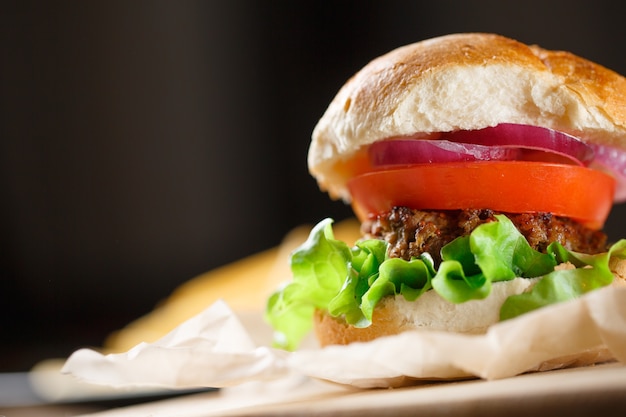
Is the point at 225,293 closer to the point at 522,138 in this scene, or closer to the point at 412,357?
the point at 522,138

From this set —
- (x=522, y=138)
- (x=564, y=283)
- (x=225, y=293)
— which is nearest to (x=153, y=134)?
(x=225, y=293)

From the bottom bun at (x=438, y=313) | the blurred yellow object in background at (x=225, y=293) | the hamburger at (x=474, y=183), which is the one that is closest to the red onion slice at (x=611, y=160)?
the hamburger at (x=474, y=183)

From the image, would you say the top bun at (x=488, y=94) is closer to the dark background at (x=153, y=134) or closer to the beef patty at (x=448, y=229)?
the beef patty at (x=448, y=229)

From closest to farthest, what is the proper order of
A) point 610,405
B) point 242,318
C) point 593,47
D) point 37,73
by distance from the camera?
point 610,405 → point 242,318 → point 593,47 → point 37,73

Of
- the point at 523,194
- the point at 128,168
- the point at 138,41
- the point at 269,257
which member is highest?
the point at 138,41

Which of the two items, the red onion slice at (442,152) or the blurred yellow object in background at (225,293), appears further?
the blurred yellow object in background at (225,293)

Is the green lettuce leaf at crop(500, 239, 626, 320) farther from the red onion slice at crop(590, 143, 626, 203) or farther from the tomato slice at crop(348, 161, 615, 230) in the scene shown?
the red onion slice at crop(590, 143, 626, 203)

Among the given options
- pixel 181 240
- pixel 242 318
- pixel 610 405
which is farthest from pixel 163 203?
pixel 610 405

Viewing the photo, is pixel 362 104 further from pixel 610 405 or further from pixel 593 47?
pixel 593 47
